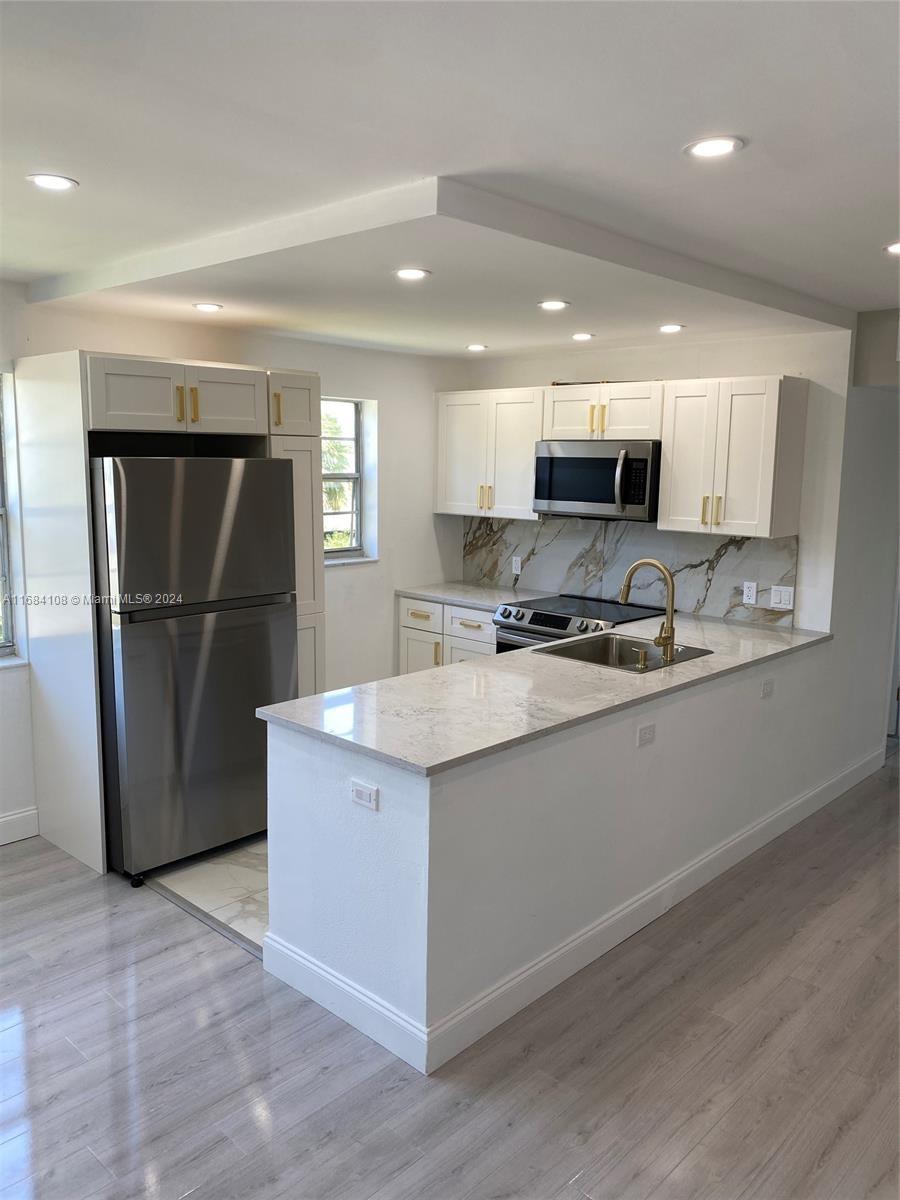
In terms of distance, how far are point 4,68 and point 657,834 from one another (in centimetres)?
294

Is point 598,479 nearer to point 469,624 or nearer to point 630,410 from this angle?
point 630,410

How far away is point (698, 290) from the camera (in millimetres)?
3209

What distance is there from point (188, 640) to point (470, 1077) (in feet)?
6.42

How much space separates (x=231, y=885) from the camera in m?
3.53

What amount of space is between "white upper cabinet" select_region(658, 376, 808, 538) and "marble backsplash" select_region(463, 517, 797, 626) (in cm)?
31

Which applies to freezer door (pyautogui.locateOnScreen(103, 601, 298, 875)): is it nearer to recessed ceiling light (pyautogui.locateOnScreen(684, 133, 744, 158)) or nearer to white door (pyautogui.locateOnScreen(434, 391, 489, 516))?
white door (pyautogui.locateOnScreen(434, 391, 489, 516))

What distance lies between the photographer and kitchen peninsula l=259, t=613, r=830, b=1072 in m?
2.46

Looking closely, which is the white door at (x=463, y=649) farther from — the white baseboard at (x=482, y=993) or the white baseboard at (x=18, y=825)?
the white baseboard at (x=18, y=825)

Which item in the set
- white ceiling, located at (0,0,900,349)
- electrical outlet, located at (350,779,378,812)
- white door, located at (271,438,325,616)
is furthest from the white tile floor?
white ceiling, located at (0,0,900,349)

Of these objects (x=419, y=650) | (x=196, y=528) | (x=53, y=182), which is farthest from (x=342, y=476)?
(x=53, y=182)

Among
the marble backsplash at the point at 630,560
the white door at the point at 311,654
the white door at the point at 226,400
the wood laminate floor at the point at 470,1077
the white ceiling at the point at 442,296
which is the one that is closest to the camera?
the wood laminate floor at the point at 470,1077

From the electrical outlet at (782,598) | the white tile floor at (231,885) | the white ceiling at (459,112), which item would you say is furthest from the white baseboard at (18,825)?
the electrical outlet at (782,598)

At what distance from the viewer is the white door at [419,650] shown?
17.4 feet

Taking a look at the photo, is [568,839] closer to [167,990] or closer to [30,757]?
[167,990]
